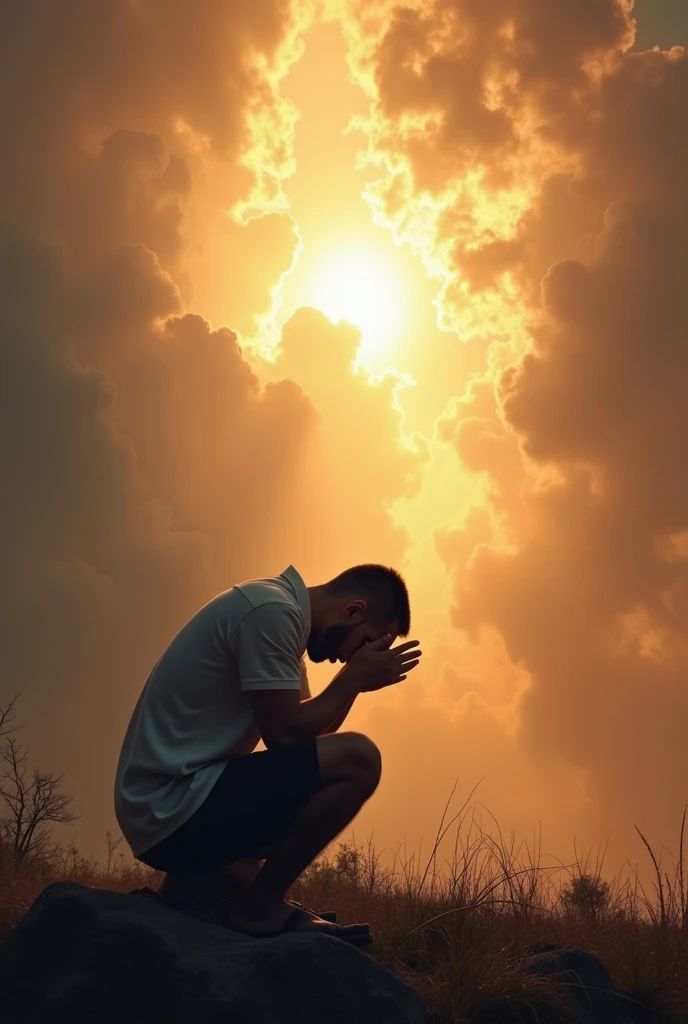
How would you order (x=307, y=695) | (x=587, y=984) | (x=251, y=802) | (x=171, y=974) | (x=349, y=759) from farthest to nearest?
1. (x=307, y=695)
2. (x=587, y=984)
3. (x=349, y=759)
4. (x=251, y=802)
5. (x=171, y=974)

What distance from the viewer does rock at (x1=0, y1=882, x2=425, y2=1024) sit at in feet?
13.7

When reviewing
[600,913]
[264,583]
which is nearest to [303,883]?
[600,913]

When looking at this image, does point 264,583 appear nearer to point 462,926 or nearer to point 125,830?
point 125,830

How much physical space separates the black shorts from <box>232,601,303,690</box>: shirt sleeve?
0.38m

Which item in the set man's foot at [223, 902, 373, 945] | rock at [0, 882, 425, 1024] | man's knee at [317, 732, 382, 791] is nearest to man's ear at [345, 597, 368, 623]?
man's knee at [317, 732, 382, 791]

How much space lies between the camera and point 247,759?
482 centimetres

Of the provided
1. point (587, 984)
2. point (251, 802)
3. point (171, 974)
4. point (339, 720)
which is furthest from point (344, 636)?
point (587, 984)

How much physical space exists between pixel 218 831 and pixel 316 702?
820mm

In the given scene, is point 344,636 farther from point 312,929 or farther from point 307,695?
point 312,929

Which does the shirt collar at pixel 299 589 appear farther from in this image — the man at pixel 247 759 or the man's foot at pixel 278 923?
the man's foot at pixel 278 923

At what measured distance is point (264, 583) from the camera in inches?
201

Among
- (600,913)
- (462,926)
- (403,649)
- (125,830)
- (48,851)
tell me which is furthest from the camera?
(48,851)

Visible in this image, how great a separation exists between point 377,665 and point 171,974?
184 centimetres

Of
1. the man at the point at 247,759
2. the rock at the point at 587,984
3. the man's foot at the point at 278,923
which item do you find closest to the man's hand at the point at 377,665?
the man at the point at 247,759
